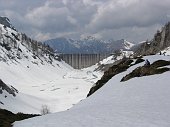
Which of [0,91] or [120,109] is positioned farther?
[0,91]

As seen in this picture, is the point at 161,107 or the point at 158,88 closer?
the point at 161,107

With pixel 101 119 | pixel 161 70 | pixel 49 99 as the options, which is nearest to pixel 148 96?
pixel 101 119

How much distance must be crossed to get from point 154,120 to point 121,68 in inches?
1996

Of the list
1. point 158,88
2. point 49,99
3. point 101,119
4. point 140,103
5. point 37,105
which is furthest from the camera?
point 49,99

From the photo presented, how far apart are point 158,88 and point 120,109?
36.9ft

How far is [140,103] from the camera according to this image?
92.1ft

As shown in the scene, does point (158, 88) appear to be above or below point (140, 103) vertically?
above

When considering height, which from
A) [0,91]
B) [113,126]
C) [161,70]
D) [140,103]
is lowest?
[113,126]

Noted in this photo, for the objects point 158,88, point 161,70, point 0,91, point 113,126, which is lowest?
point 113,126

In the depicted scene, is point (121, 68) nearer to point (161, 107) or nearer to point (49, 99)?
point (161, 107)

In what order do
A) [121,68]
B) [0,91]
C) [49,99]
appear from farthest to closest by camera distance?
[49,99] → [0,91] → [121,68]

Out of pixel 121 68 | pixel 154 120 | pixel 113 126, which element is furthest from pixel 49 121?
pixel 121 68

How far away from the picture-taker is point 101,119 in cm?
2184

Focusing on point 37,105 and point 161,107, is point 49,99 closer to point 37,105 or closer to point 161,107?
point 37,105
